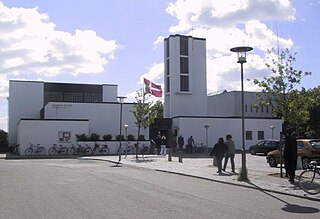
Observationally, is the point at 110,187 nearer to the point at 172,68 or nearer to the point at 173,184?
the point at 173,184

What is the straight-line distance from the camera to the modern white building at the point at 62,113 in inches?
1693

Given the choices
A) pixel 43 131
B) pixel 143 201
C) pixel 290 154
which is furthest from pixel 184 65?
pixel 143 201

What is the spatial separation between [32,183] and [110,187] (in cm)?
321

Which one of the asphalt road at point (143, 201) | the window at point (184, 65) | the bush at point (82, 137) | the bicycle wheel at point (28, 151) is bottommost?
the asphalt road at point (143, 201)

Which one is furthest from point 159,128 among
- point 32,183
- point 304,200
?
point 304,200

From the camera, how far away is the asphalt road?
32.0ft

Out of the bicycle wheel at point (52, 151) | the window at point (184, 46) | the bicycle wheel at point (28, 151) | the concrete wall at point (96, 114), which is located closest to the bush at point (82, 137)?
the bicycle wheel at point (52, 151)

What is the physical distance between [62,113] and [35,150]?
7.08 meters

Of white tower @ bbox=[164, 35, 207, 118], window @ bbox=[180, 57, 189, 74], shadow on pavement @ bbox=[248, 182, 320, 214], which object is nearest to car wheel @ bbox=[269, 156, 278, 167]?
shadow on pavement @ bbox=[248, 182, 320, 214]

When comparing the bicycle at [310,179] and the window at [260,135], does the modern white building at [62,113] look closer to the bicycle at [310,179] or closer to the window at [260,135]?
the window at [260,135]

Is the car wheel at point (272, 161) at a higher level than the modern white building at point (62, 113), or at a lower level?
lower

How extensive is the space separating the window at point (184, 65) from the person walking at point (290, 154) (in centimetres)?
4307

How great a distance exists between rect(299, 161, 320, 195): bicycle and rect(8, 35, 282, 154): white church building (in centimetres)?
3054

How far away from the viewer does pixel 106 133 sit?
4944 cm
